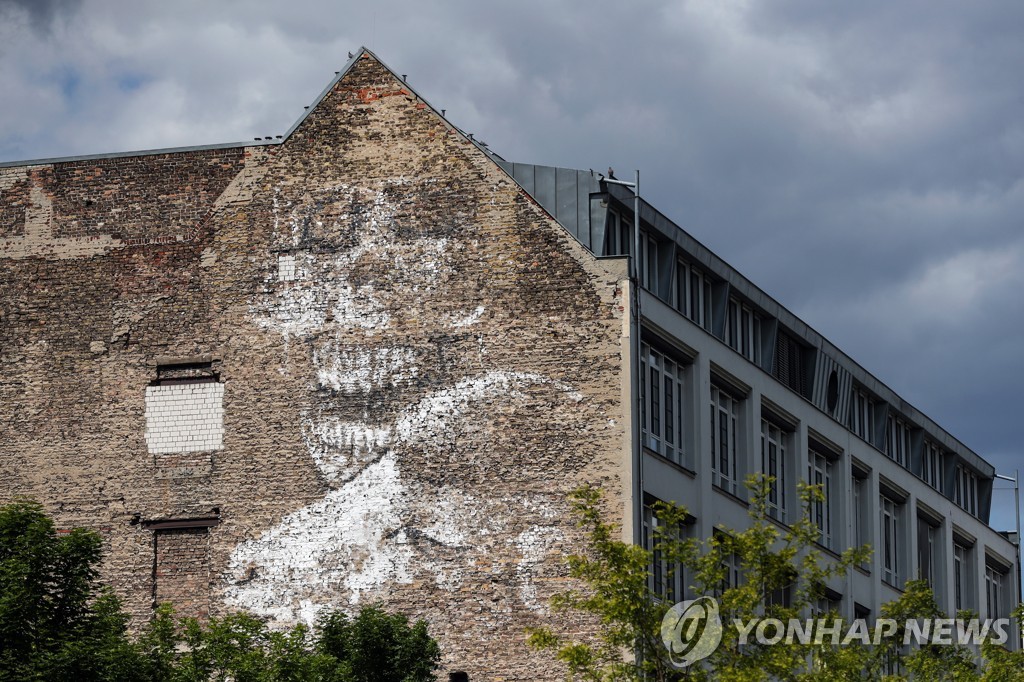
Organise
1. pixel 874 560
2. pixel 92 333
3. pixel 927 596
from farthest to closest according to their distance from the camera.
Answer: pixel 874 560
pixel 92 333
pixel 927 596

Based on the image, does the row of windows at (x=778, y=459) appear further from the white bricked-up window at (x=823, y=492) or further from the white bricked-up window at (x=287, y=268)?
the white bricked-up window at (x=287, y=268)

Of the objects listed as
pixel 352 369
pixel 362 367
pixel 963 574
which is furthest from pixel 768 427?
pixel 963 574

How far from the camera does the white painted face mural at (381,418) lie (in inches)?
1467

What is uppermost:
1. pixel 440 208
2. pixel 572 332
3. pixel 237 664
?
pixel 440 208

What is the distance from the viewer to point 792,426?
47156mm

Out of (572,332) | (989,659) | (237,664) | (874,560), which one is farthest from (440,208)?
(874,560)

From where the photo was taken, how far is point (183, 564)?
127ft

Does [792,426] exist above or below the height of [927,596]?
above

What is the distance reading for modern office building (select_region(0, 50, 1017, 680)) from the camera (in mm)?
37250

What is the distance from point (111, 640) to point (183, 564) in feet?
24.3

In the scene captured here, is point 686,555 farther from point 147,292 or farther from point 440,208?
point 147,292

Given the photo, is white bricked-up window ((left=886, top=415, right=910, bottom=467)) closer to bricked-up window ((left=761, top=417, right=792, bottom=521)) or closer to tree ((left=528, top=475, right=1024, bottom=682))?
bricked-up window ((left=761, top=417, right=792, bottom=521))

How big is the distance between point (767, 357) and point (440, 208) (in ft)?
35.9

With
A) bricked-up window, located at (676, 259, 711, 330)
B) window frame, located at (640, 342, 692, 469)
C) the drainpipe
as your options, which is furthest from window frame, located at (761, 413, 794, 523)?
the drainpipe
